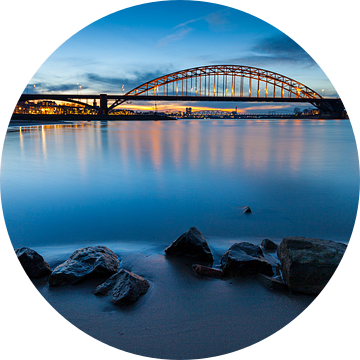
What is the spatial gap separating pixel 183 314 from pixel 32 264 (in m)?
1.51

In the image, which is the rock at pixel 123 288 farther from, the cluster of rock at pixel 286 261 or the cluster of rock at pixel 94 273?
the cluster of rock at pixel 286 261

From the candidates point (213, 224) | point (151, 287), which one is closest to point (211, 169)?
point (213, 224)

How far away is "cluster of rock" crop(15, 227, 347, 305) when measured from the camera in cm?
228

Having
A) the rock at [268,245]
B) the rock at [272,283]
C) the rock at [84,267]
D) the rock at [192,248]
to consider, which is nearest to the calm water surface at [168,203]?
the rock at [268,245]

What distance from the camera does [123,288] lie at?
2209mm

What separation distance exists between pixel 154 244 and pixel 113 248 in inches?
20.7

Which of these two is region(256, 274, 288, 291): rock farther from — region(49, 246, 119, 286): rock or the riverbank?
the riverbank

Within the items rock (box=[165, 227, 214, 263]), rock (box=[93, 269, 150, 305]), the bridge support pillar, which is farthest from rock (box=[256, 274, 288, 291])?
the bridge support pillar

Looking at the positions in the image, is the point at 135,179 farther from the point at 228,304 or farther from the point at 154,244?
the point at 228,304

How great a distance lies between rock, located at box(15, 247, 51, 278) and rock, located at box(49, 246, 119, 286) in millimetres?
151

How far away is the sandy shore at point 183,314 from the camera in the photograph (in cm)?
179

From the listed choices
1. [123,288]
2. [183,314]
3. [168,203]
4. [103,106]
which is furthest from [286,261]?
[103,106]

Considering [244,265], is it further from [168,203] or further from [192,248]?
[168,203]

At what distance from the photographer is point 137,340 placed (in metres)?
1.81
